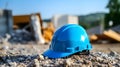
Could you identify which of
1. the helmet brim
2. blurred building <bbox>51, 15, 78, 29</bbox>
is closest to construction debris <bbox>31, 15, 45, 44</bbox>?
the helmet brim

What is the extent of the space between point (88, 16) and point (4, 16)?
57881mm

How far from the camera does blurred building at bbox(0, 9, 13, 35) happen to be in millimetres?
19473

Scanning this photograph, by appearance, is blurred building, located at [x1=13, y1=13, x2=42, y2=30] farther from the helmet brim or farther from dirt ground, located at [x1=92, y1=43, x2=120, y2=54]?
the helmet brim

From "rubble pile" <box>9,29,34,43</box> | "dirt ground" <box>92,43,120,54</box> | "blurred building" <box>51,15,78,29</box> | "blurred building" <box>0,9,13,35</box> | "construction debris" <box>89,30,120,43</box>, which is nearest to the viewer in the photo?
"dirt ground" <box>92,43,120,54</box>

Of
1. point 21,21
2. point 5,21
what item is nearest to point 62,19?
point 21,21

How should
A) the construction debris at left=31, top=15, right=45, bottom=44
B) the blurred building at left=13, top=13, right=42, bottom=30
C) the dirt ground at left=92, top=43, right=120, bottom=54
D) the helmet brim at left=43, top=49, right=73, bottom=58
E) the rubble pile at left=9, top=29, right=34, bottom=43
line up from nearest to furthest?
the helmet brim at left=43, top=49, right=73, bottom=58 → the dirt ground at left=92, top=43, right=120, bottom=54 → the construction debris at left=31, top=15, right=45, bottom=44 → the rubble pile at left=9, top=29, right=34, bottom=43 → the blurred building at left=13, top=13, right=42, bottom=30

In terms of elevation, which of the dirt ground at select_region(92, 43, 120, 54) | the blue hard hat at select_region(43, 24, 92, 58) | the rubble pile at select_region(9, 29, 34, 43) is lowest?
the rubble pile at select_region(9, 29, 34, 43)

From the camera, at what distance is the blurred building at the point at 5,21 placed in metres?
19.5

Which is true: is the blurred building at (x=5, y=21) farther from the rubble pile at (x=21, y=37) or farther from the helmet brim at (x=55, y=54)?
the helmet brim at (x=55, y=54)

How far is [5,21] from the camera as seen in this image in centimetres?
1972

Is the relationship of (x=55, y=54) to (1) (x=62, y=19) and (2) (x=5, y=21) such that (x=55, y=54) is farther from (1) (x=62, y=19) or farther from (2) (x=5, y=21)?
(1) (x=62, y=19)

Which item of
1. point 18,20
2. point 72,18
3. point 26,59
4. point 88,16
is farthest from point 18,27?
point 88,16

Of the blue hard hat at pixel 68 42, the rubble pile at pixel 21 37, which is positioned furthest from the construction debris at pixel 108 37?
the blue hard hat at pixel 68 42

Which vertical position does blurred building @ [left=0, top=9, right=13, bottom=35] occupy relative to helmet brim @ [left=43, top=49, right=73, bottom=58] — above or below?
below
